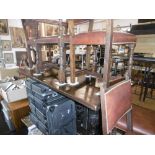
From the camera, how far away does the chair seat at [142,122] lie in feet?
3.27

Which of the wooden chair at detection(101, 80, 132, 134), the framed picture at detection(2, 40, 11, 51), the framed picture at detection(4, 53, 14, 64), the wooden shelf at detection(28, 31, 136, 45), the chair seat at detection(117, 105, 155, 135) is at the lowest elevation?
the chair seat at detection(117, 105, 155, 135)

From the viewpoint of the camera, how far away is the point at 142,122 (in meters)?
1.07

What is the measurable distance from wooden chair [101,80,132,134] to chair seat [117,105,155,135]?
15 centimetres

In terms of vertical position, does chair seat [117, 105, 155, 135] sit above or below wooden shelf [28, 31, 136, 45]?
below

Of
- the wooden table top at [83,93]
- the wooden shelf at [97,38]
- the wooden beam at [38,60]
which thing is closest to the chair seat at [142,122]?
the wooden table top at [83,93]

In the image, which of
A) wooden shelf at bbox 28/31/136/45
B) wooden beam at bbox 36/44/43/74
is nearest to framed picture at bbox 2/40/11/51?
wooden beam at bbox 36/44/43/74

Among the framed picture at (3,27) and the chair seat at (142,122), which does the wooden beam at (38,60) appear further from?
the framed picture at (3,27)

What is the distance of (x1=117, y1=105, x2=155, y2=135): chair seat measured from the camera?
100 cm

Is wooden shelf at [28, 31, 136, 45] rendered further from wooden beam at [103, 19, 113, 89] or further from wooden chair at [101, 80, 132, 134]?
wooden chair at [101, 80, 132, 134]

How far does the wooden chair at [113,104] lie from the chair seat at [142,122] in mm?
148
